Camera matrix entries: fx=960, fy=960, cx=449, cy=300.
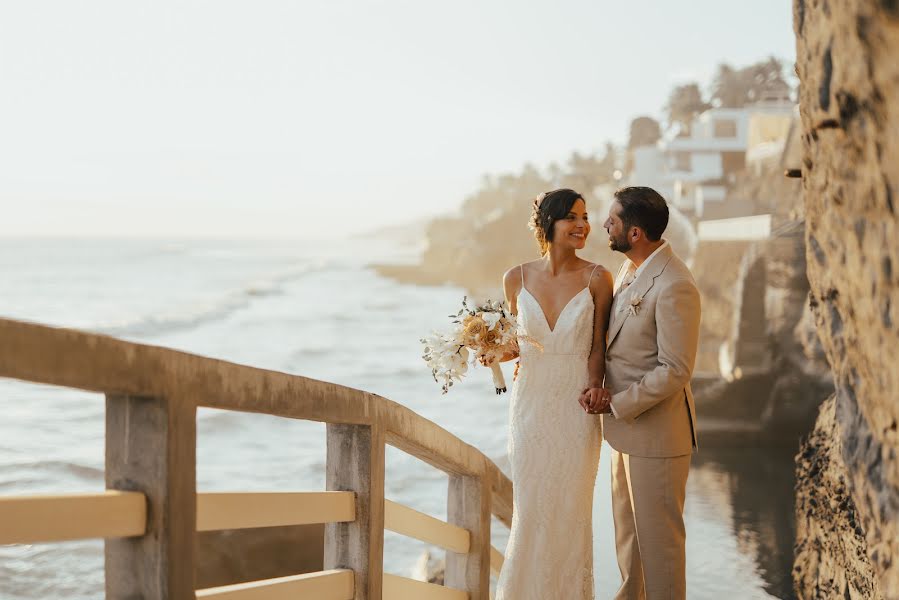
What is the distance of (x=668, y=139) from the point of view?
→ 62688mm

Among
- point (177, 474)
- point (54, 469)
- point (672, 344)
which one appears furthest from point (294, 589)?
point (54, 469)

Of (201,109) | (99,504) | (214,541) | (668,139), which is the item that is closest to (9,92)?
(201,109)

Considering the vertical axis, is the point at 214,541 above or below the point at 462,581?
below

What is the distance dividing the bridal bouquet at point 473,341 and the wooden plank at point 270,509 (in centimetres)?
158

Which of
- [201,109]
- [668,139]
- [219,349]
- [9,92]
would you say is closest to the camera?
[219,349]

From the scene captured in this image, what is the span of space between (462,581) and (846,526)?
8.34 feet

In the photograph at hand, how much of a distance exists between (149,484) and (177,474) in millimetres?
52

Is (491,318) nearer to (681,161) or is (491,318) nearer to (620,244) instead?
(620,244)

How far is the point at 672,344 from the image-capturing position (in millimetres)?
3812

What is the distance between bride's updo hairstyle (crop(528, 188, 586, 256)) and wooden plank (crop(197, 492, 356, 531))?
1.98 metres

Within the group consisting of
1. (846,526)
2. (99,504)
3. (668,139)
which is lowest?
(846,526)

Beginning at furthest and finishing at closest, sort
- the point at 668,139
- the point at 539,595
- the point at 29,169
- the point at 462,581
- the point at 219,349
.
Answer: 1. the point at 29,169
2. the point at 668,139
3. the point at 219,349
4. the point at 539,595
5. the point at 462,581

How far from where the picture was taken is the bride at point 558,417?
411 centimetres

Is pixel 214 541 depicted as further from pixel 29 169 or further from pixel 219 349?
pixel 29 169
